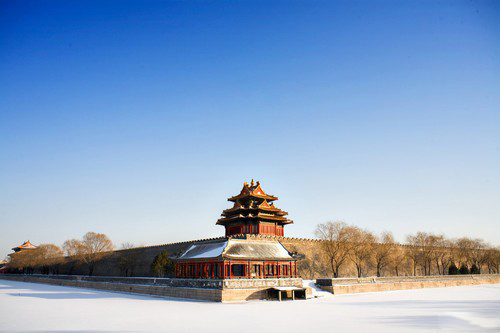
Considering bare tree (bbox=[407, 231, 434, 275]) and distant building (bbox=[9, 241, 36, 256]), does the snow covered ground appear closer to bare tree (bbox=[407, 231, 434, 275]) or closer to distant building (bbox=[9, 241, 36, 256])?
bare tree (bbox=[407, 231, 434, 275])

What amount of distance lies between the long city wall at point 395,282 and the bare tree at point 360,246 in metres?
6.96

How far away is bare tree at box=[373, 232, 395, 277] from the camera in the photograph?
53.3 m

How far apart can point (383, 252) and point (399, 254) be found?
6016mm

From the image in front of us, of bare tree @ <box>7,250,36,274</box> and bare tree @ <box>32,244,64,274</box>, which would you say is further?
bare tree @ <box>7,250,36,274</box>

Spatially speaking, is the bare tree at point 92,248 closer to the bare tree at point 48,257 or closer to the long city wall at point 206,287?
the bare tree at point 48,257

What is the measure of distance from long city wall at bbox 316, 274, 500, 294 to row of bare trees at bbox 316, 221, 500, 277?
9.08 ft

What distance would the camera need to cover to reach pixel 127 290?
1608 inches

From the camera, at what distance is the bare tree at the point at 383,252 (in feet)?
175

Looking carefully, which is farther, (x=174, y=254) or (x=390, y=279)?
(x=390, y=279)


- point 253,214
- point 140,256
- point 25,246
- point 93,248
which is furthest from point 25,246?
point 253,214

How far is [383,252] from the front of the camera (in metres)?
53.7

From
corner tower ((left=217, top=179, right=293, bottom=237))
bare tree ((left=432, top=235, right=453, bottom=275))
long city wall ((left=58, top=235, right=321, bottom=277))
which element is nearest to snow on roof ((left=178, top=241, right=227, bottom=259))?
long city wall ((left=58, top=235, right=321, bottom=277))

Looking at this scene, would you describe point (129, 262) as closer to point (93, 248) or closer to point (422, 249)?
point (93, 248)

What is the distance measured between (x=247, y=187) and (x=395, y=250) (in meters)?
24.1
